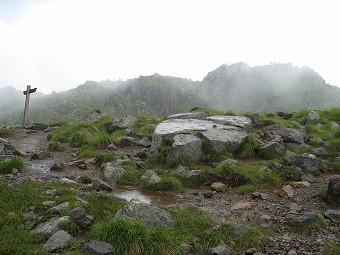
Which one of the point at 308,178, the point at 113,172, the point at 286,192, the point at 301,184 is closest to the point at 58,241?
the point at 113,172

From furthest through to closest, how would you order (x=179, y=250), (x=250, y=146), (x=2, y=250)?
(x=250, y=146)
(x=179, y=250)
(x=2, y=250)

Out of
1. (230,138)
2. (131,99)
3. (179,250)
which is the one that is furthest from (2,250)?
(131,99)

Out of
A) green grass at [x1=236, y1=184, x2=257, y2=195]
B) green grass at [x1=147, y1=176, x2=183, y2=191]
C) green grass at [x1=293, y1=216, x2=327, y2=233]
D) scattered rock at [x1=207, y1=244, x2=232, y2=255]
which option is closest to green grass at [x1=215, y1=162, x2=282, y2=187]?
green grass at [x1=236, y1=184, x2=257, y2=195]

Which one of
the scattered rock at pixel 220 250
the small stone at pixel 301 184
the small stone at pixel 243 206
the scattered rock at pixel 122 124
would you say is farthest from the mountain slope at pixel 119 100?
the scattered rock at pixel 220 250

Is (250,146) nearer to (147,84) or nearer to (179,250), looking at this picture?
(179,250)

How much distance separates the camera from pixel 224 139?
13.9 meters

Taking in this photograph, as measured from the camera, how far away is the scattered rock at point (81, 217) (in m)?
7.07

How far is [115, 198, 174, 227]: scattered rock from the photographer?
7.05 metres

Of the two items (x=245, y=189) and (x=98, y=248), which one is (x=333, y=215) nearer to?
(x=245, y=189)

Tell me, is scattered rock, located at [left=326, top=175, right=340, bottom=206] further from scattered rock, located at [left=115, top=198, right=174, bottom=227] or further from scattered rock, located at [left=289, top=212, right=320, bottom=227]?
scattered rock, located at [left=115, top=198, right=174, bottom=227]

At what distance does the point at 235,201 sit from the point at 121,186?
165 inches

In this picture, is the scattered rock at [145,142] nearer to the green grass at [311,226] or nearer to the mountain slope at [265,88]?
the green grass at [311,226]

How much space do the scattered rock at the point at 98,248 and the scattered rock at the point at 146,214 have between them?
2.94ft

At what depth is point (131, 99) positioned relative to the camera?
355 feet
